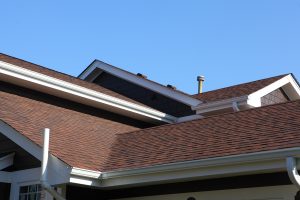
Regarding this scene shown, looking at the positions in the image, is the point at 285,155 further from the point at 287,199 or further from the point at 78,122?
the point at 78,122

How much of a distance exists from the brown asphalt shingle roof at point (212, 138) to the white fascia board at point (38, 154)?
1.11 meters

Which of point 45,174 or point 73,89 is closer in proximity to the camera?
point 45,174

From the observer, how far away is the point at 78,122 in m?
12.1

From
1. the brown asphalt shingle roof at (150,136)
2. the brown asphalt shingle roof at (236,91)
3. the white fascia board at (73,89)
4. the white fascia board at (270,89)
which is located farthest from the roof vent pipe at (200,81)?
the brown asphalt shingle roof at (150,136)

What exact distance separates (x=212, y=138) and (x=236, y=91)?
21.4ft

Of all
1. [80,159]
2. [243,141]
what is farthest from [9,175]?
[243,141]

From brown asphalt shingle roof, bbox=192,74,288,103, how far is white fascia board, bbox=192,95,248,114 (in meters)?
0.35

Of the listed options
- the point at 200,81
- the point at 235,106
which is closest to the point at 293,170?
the point at 235,106

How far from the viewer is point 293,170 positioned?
6.93 meters

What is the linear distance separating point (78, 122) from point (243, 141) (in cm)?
476

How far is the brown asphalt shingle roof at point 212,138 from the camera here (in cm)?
830

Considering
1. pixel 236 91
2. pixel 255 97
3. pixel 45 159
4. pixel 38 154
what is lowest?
pixel 45 159

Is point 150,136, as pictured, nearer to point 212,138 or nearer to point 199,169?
point 212,138

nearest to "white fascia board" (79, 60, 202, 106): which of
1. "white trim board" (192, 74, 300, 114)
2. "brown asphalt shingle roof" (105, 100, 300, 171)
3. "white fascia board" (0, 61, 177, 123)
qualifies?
"white trim board" (192, 74, 300, 114)
